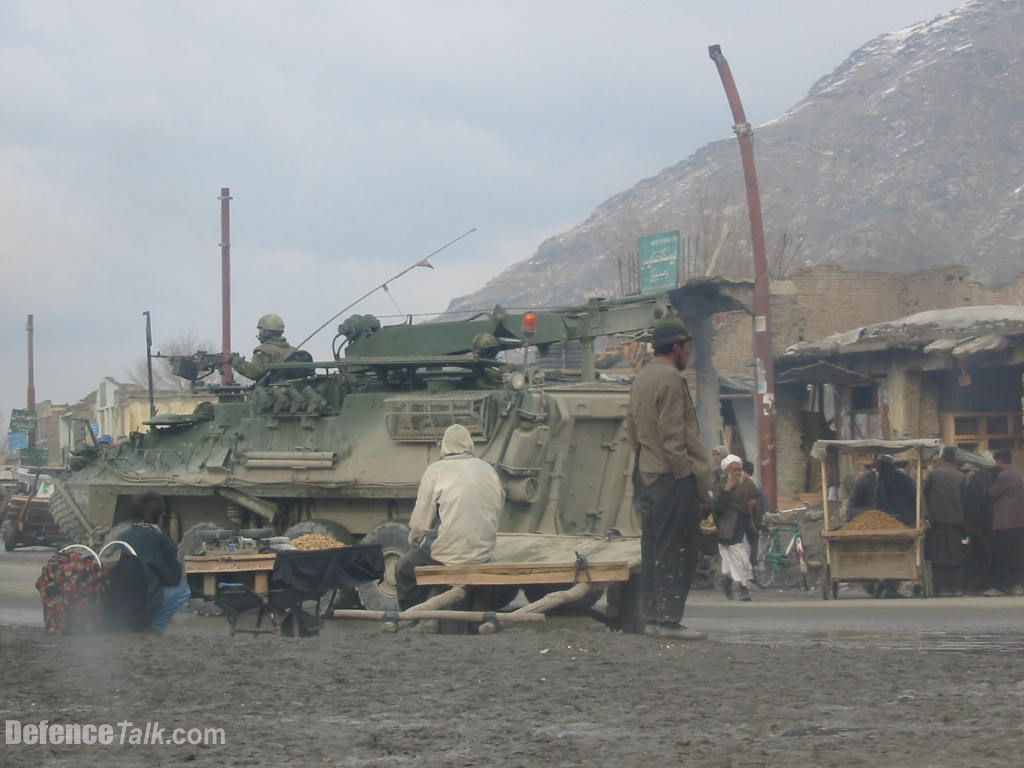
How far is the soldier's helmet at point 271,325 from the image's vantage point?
59.5 feet

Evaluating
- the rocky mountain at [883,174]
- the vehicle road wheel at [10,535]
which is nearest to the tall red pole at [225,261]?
the vehicle road wheel at [10,535]

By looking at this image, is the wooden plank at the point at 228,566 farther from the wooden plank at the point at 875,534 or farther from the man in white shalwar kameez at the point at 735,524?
the man in white shalwar kameez at the point at 735,524

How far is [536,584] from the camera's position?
10344 millimetres

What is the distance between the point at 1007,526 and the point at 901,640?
7.02m

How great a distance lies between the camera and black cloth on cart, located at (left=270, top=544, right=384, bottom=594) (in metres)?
11.3

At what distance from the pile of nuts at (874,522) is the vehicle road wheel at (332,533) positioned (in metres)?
5.29

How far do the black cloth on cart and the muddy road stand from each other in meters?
1.19

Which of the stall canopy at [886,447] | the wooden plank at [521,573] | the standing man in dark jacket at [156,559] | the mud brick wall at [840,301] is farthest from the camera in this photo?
the mud brick wall at [840,301]

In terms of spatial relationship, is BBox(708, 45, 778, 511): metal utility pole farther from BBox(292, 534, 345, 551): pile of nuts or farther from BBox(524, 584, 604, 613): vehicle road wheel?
BBox(524, 584, 604, 613): vehicle road wheel

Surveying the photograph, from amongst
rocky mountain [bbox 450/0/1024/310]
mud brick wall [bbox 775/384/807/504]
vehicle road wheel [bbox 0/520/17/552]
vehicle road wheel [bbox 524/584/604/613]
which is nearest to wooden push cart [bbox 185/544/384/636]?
vehicle road wheel [bbox 524/584/604/613]

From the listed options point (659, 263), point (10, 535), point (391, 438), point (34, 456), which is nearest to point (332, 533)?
point (391, 438)

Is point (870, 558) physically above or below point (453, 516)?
below

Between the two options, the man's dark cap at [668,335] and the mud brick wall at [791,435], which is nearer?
the man's dark cap at [668,335]

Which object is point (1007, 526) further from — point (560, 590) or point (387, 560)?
point (560, 590)
